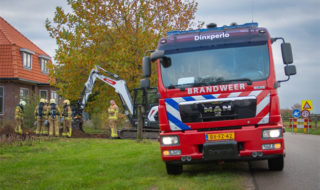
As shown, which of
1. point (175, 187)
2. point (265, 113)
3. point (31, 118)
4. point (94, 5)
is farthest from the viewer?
point (31, 118)

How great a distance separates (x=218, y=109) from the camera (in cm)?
745

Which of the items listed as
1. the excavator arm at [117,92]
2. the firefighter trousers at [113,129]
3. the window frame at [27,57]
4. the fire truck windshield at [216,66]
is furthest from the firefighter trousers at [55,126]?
the fire truck windshield at [216,66]

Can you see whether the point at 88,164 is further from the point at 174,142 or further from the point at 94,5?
the point at 94,5

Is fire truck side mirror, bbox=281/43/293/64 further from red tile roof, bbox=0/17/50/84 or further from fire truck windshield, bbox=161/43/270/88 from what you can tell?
red tile roof, bbox=0/17/50/84

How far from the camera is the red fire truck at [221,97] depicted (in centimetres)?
729

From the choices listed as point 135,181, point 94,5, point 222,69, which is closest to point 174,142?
point 135,181

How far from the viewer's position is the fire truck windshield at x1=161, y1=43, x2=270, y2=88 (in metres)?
7.54

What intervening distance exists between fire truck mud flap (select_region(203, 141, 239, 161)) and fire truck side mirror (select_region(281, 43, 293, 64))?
1.99 meters

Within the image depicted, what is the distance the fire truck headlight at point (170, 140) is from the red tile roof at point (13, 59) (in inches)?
913

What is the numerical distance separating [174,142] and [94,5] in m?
15.9

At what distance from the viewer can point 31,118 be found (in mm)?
24281

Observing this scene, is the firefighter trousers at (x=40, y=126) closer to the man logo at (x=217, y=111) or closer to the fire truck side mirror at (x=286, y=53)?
the man logo at (x=217, y=111)

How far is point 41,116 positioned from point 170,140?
46.7ft

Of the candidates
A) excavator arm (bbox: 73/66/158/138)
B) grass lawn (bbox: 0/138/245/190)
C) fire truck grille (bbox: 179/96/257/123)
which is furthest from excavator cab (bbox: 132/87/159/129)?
fire truck grille (bbox: 179/96/257/123)
